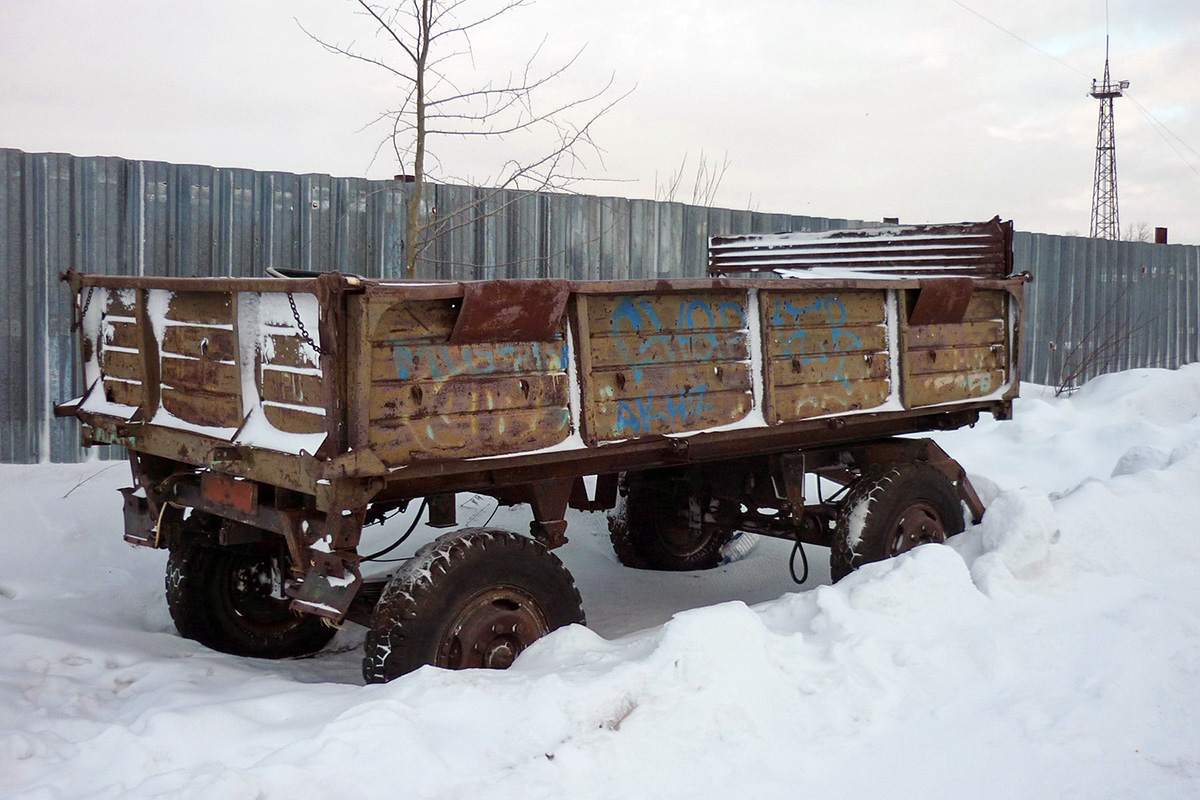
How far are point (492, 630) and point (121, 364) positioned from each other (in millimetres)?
2263

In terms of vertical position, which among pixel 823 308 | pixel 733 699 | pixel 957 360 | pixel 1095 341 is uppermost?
pixel 1095 341

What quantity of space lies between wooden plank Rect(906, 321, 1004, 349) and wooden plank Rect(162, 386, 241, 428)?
3525mm

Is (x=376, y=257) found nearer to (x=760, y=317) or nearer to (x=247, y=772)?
(x=760, y=317)

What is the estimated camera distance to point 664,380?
4.60m

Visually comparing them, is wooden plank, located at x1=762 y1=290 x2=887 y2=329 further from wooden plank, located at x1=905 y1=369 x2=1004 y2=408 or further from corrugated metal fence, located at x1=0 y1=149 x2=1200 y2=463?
corrugated metal fence, located at x1=0 y1=149 x2=1200 y2=463

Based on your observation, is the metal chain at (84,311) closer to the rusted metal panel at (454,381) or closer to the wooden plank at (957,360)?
the rusted metal panel at (454,381)

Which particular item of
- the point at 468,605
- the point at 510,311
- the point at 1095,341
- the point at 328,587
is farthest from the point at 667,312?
the point at 1095,341

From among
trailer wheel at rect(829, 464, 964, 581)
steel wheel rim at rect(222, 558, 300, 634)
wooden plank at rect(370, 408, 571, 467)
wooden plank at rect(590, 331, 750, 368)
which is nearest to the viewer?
wooden plank at rect(370, 408, 571, 467)

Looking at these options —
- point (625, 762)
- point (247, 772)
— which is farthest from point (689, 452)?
point (247, 772)

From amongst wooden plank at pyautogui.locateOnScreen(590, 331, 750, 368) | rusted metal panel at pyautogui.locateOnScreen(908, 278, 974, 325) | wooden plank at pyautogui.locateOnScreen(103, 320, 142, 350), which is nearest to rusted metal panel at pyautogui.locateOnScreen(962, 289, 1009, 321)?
rusted metal panel at pyautogui.locateOnScreen(908, 278, 974, 325)

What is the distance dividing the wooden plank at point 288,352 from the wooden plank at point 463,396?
11.6 inches

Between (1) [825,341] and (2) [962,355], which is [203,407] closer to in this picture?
(1) [825,341]

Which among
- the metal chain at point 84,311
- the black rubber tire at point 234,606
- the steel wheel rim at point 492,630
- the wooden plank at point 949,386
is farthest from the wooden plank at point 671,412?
the metal chain at point 84,311

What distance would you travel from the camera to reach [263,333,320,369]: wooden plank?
3.86 metres
